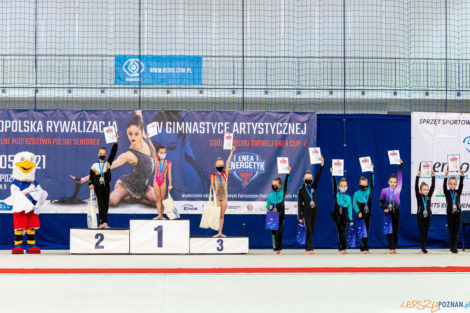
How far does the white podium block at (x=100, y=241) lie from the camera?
44.6 feet

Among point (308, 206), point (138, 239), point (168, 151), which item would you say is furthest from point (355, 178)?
point (138, 239)

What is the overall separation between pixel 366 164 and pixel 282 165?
204cm

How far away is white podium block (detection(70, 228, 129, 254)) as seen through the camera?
13.6 m

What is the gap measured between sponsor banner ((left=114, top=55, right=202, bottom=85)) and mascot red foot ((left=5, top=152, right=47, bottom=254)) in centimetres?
387

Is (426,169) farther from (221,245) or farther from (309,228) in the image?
(221,245)

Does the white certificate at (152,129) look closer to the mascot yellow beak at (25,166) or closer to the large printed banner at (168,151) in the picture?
the large printed banner at (168,151)

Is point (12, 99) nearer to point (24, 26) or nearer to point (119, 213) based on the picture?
point (24, 26)

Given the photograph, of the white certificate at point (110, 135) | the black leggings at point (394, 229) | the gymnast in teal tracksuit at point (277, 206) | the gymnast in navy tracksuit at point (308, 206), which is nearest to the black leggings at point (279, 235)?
the gymnast in teal tracksuit at point (277, 206)

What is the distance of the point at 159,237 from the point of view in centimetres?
1365

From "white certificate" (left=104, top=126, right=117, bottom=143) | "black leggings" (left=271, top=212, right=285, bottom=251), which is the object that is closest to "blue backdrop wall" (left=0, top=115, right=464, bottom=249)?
"black leggings" (left=271, top=212, right=285, bottom=251)

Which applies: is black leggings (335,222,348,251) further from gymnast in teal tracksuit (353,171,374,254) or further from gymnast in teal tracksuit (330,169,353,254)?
gymnast in teal tracksuit (353,171,374,254)

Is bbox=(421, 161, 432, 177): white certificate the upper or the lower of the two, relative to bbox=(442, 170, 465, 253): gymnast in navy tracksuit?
upper

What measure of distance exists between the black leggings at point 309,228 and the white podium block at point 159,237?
2.68 meters
